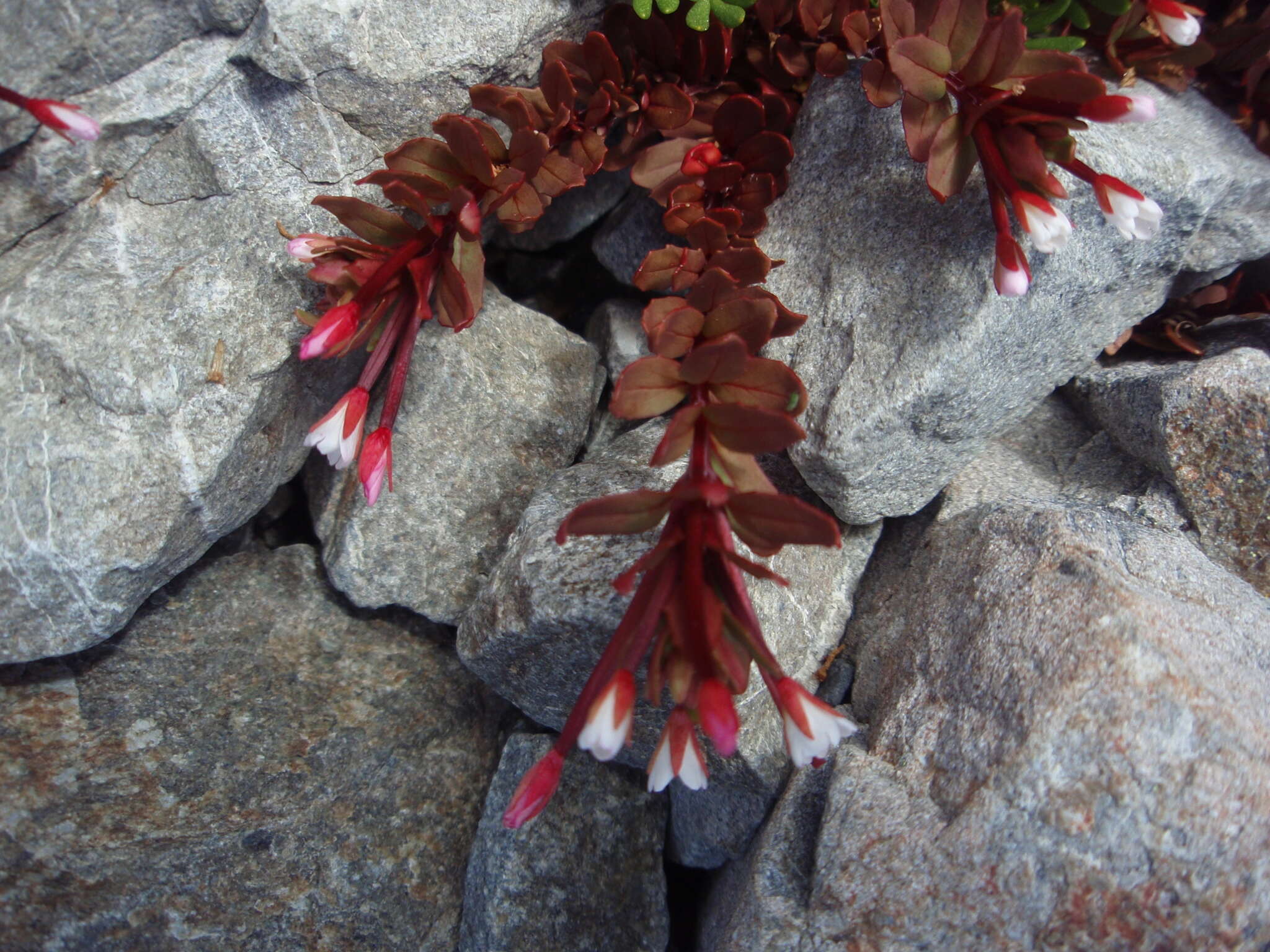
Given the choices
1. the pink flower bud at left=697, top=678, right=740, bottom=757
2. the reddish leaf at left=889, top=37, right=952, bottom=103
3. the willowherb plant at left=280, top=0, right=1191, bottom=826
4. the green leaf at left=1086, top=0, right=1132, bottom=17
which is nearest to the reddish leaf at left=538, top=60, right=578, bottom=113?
the willowherb plant at left=280, top=0, right=1191, bottom=826

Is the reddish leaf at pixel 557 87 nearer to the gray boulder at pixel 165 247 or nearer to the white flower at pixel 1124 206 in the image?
the gray boulder at pixel 165 247

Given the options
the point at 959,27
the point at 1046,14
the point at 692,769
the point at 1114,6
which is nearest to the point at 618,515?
the point at 692,769

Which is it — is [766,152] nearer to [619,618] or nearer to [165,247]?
[619,618]

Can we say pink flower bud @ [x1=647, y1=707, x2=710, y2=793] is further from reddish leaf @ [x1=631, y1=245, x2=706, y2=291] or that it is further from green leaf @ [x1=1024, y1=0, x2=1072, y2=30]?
green leaf @ [x1=1024, y1=0, x2=1072, y2=30]

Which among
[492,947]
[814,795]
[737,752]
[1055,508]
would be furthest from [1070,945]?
[492,947]

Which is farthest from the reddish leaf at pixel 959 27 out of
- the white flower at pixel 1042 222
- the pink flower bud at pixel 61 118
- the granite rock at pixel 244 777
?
the granite rock at pixel 244 777
